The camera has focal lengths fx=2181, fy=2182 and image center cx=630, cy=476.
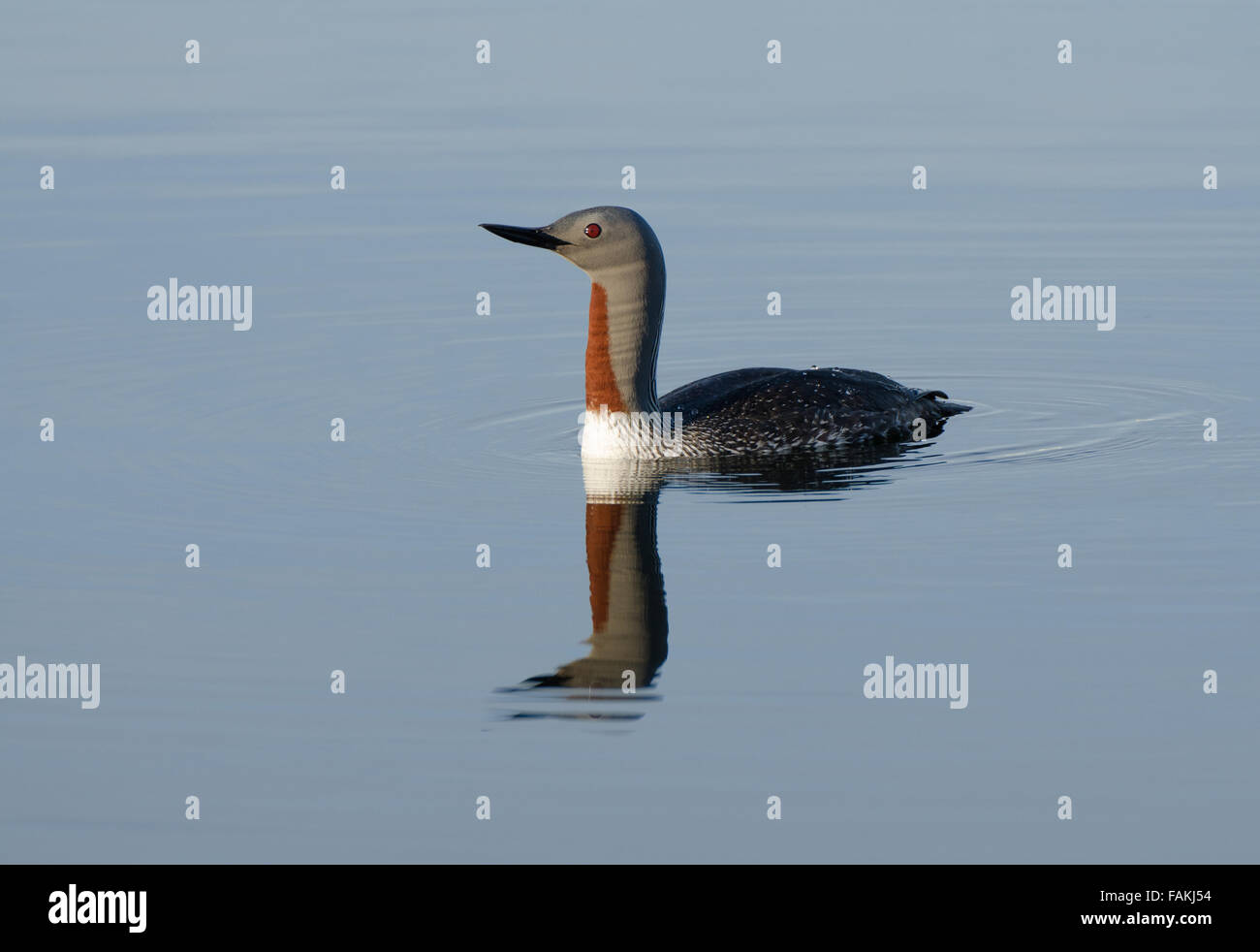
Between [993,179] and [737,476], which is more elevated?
[993,179]

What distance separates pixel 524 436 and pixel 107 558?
282 centimetres

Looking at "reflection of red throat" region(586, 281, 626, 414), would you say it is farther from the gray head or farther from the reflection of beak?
the reflection of beak

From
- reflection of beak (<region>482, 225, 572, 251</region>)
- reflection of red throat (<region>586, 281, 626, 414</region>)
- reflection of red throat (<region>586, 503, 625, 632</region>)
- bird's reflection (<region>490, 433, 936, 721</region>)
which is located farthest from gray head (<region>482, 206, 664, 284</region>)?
reflection of red throat (<region>586, 503, 625, 632</region>)

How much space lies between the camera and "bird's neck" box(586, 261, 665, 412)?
1103 centimetres

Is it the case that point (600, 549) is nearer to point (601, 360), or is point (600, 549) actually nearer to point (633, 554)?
point (633, 554)

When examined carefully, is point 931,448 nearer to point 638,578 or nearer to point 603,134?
point 638,578

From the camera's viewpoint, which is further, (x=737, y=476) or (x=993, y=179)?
(x=993, y=179)

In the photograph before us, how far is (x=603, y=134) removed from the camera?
60.4 ft

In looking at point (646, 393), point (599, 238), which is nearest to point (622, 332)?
point (646, 393)

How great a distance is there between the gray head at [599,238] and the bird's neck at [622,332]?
37 mm

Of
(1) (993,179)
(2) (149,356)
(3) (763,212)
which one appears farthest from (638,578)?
(1) (993,179)

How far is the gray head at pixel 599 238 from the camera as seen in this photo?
35.8 ft

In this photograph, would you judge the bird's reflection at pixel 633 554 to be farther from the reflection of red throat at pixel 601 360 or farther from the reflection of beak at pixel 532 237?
the reflection of beak at pixel 532 237

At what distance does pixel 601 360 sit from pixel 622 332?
0.59 feet
